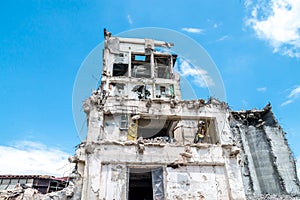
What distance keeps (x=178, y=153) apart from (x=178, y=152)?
0.05 m

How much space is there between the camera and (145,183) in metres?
15.1

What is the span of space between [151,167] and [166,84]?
12.8 metres

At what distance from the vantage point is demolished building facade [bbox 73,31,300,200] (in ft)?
35.5

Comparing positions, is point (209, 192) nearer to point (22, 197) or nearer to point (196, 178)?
point (196, 178)

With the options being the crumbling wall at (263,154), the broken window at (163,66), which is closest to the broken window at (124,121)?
the crumbling wall at (263,154)

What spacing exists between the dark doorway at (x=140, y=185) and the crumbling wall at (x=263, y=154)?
7.16m

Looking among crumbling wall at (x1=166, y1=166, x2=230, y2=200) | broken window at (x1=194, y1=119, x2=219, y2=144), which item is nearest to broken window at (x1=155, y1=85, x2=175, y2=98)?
broken window at (x1=194, y1=119, x2=219, y2=144)

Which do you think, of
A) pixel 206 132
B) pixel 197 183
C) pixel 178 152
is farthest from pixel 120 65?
pixel 197 183

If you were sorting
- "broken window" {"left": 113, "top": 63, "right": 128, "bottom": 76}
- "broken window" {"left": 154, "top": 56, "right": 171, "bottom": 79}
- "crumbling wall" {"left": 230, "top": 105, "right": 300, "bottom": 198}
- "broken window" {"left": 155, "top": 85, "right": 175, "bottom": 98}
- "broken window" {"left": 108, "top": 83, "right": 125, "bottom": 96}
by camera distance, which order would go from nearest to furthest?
"crumbling wall" {"left": 230, "top": 105, "right": 300, "bottom": 198}
"broken window" {"left": 108, "top": 83, "right": 125, "bottom": 96}
"broken window" {"left": 155, "top": 85, "right": 175, "bottom": 98}
"broken window" {"left": 113, "top": 63, "right": 128, "bottom": 76}
"broken window" {"left": 154, "top": 56, "right": 171, "bottom": 79}

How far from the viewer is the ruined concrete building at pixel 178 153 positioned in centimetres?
1078

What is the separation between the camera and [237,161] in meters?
12.0

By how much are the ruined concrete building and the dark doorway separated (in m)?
0.06

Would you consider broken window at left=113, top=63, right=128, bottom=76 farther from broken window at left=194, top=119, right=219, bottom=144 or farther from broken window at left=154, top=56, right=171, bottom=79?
broken window at left=194, top=119, right=219, bottom=144

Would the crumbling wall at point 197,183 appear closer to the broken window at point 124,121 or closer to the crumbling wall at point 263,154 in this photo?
the broken window at point 124,121
